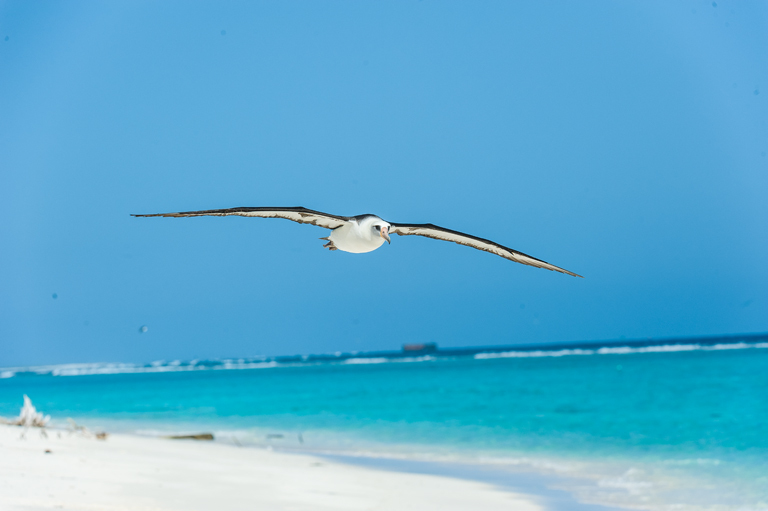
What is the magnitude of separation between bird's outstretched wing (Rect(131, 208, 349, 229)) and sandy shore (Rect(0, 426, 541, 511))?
12.8ft

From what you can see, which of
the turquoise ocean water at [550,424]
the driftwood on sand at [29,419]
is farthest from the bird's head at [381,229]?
the driftwood on sand at [29,419]

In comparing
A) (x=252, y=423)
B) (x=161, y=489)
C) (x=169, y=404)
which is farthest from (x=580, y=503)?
(x=169, y=404)

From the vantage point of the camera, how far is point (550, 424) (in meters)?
18.7

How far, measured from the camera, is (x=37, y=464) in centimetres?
900

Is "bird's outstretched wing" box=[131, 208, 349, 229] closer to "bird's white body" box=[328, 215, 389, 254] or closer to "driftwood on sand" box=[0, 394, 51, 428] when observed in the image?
"bird's white body" box=[328, 215, 389, 254]

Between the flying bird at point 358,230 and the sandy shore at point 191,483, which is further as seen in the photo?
the sandy shore at point 191,483

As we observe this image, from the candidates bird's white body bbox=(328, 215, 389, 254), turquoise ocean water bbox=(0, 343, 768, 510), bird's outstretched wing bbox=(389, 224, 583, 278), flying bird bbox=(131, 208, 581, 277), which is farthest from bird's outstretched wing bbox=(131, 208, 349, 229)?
turquoise ocean water bbox=(0, 343, 768, 510)

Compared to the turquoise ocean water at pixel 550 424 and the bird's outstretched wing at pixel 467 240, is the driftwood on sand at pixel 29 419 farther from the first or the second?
the bird's outstretched wing at pixel 467 240

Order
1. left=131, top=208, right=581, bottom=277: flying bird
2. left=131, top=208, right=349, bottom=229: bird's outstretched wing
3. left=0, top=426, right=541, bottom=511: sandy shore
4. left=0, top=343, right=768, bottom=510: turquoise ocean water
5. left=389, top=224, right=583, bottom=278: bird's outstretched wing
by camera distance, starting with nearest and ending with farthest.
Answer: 1. left=131, top=208, right=349, bottom=229: bird's outstretched wing
2. left=131, top=208, right=581, bottom=277: flying bird
3. left=389, top=224, right=583, bottom=278: bird's outstretched wing
4. left=0, top=426, right=541, bottom=511: sandy shore
5. left=0, top=343, right=768, bottom=510: turquoise ocean water

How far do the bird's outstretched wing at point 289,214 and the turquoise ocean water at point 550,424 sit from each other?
252 inches

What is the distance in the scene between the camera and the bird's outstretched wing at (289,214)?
591 cm

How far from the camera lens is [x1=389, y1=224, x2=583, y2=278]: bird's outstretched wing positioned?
6984 millimetres

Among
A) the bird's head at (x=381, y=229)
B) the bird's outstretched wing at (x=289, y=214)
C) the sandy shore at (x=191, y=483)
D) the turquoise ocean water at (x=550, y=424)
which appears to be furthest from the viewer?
the turquoise ocean water at (x=550, y=424)

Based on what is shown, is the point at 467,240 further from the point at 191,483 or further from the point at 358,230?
the point at 191,483
